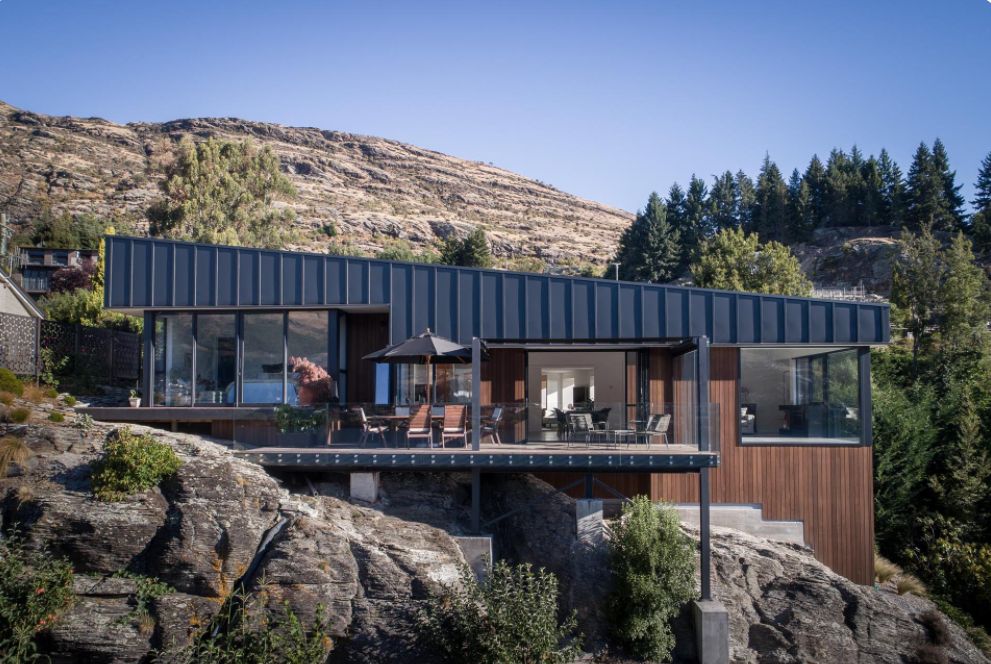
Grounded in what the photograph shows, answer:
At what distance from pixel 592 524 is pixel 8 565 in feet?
29.4

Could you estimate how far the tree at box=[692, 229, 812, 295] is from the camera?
32375 mm

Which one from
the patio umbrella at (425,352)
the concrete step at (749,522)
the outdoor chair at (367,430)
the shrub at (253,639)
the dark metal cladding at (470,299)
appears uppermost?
the dark metal cladding at (470,299)

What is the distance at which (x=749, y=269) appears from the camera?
3384 centimetres

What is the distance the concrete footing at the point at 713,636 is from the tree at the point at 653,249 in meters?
41.0

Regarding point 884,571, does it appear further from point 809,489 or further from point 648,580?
point 648,580

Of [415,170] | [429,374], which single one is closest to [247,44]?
[429,374]

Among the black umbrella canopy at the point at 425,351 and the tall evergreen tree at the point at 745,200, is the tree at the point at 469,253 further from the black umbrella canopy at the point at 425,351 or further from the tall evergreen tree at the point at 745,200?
the black umbrella canopy at the point at 425,351

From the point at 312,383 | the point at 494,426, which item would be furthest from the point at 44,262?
the point at 494,426

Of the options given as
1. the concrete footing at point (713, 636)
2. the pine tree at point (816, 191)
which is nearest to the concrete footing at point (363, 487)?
the concrete footing at point (713, 636)

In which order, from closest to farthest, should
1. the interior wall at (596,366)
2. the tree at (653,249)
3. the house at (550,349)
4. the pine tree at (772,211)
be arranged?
the house at (550,349)
the interior wall at (596,366)
the tree at (653,249)
the pine tree at (772,211)

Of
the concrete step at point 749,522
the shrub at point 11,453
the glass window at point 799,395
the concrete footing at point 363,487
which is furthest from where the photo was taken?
the glass window at point 799,395

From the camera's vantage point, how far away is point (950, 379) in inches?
940

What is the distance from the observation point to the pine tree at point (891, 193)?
5903 centimetres

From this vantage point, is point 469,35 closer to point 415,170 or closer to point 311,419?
point 311,419
